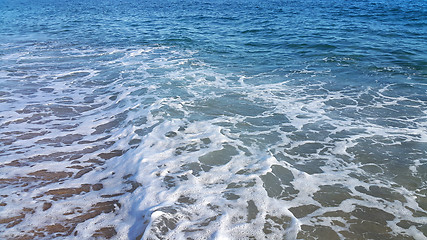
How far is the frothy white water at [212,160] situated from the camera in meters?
3.66

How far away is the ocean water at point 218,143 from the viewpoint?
370 cm

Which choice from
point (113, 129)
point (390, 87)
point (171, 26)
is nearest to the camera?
point (113, 129)

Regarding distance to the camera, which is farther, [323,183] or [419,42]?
[419,42]

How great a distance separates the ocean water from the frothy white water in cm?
2

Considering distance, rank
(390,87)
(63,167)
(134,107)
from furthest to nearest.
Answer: (390,87), (134,107), (63,167)

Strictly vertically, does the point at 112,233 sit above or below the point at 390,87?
above

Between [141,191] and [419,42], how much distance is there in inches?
508

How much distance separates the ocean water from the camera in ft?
12.1

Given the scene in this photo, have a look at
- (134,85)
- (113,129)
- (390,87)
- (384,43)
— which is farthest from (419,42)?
(113,129)

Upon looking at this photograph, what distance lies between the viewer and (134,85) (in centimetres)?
877

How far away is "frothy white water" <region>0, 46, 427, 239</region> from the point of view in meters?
3.66

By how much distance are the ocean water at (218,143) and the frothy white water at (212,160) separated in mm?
23

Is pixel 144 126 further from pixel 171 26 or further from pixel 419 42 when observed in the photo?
pixel 171 26

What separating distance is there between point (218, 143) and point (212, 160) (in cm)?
58
